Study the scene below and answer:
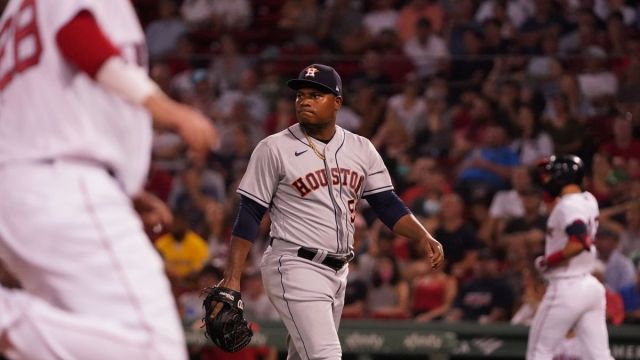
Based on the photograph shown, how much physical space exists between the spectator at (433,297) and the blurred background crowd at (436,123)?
0.01 m

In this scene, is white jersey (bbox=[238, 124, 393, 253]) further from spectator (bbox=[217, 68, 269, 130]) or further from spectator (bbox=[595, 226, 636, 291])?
spectator (bbox=[217, 68, 269, 130])

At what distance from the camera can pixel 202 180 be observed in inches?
438

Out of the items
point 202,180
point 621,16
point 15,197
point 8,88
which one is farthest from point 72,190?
point 621,16

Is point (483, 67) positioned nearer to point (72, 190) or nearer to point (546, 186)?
point (546, 186)

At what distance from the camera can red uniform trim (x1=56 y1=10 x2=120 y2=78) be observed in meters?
3.10

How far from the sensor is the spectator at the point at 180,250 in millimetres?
10102

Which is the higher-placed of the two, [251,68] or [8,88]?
[8,88]

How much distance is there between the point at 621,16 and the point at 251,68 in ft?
12.7

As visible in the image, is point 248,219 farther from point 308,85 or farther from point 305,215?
point 308,85

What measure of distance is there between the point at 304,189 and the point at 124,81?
2841 millimetres

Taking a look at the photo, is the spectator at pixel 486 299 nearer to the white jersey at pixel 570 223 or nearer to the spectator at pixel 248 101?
the white jersey at pixel 570 223

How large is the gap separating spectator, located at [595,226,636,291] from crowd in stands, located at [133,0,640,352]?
0.04 feet

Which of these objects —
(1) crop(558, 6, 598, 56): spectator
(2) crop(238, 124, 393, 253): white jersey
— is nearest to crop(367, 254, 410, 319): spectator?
(1) crop(558, 6, 598, 56): spectator

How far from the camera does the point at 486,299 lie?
9.30 metres
